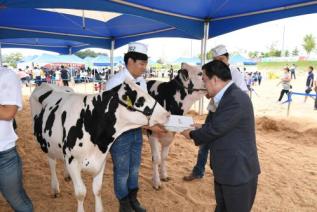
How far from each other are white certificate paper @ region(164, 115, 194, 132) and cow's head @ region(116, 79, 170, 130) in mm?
95

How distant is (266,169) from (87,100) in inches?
138

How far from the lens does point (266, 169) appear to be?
4848mm

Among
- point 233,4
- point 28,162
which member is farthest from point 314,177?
point 28,162

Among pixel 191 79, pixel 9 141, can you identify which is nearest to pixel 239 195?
pixel 9 141

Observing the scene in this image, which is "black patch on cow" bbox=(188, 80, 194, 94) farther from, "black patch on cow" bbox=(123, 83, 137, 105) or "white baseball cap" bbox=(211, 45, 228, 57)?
"black patch on cow" bbox=(123, 83, 137, 105)

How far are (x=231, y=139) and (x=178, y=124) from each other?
25.5 inches

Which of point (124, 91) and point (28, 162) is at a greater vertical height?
point (124, 91)

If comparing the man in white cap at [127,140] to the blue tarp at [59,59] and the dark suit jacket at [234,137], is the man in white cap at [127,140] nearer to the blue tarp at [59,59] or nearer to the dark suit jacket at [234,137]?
the dark suit jacket at [234,137]

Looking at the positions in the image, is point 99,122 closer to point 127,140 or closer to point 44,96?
point 127,140

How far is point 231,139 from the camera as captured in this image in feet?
6.72

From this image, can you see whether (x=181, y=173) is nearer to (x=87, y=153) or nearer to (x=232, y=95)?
(x=87, y=153)

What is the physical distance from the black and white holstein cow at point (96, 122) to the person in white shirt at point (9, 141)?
0.66 metres

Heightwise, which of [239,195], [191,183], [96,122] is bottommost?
[191,183]

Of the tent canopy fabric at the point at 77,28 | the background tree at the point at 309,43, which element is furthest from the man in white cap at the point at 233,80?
the background tree at the point at 309,43
